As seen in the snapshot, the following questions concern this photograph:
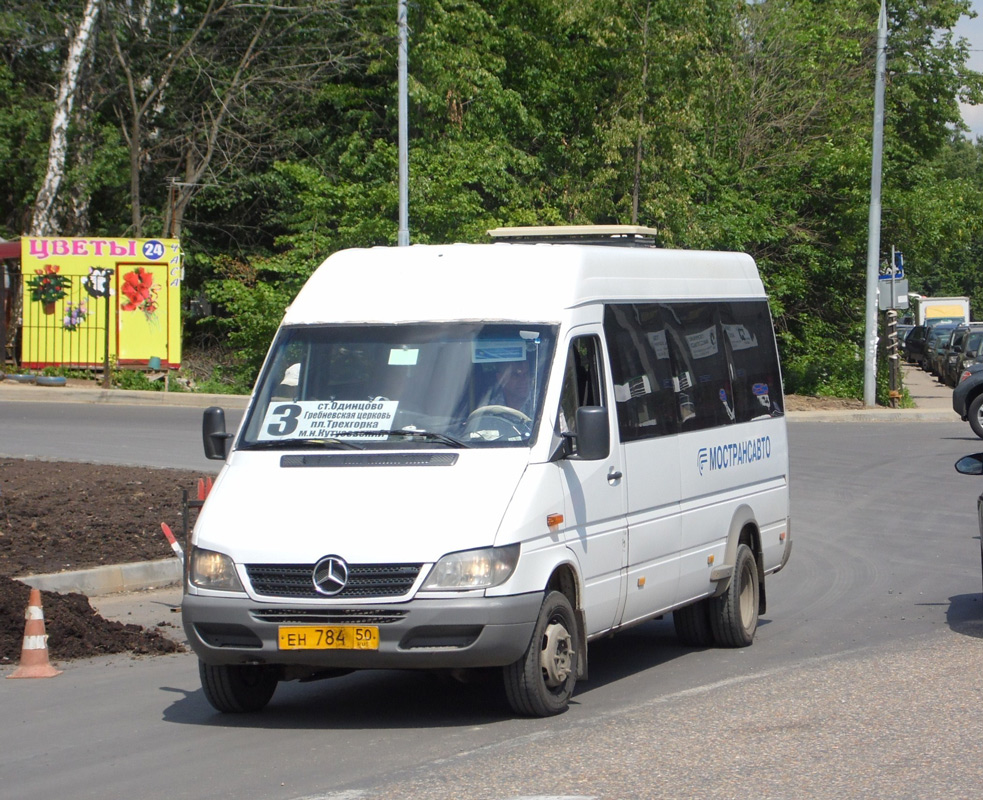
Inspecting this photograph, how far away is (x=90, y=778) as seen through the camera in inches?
243

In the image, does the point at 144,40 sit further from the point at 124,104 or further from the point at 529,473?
the point at 529,473

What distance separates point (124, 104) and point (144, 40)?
6.06ft

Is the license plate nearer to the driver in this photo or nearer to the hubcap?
the hubcap

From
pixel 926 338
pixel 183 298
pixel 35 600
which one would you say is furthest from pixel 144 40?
pixel 926 338

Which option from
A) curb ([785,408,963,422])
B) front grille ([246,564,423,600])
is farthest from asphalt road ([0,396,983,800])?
curb ([785,408,963,422])

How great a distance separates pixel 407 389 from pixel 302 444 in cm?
62

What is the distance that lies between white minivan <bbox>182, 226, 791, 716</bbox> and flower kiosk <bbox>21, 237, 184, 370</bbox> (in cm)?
2239

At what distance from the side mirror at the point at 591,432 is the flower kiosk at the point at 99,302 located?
937 inches

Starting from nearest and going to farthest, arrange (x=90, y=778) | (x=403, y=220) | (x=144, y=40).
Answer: (x=90, y=778), (x=403, y=220), (x=144, y=40)

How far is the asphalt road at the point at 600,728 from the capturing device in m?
5.86

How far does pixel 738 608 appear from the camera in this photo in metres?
9.51

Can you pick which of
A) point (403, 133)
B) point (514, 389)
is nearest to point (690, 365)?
point (514, 389)

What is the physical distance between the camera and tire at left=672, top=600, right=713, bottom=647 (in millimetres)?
9523

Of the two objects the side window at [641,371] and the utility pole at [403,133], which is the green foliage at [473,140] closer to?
the utility pole at [403,133]
